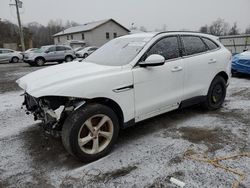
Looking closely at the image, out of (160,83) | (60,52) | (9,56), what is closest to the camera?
(160,83)

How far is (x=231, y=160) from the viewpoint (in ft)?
9.93

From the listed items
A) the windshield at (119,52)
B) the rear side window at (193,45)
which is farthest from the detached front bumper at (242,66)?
the windshield at (119,52)

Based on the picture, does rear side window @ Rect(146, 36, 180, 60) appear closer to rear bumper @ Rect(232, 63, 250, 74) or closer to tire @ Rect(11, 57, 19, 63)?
rear bumper @ Rect(232, 63, 250, 74)

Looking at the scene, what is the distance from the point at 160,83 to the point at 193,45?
125 centimetres

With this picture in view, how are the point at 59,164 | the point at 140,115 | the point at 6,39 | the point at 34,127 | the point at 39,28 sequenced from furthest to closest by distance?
1. the point at 39,28
2. the point at 6,39
3. the point at 34,127
4. the point at 140,115
5. the point at 59,164

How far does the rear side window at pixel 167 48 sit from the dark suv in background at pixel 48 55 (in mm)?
15569

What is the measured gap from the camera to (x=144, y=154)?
3291 mm

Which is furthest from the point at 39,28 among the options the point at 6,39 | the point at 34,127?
the point at 34,127

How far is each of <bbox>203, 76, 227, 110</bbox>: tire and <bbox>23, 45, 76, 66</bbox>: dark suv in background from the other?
15556 millimetres

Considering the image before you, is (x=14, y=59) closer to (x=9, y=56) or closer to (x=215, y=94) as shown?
(x=9, y=56)

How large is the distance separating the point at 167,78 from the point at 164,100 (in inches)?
14.5

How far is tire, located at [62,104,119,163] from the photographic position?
2889mm

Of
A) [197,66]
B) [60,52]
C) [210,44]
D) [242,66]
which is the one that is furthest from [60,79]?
[60,52]

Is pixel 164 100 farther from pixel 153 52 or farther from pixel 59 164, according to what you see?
pixel 59 164
